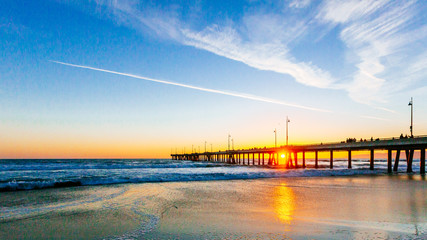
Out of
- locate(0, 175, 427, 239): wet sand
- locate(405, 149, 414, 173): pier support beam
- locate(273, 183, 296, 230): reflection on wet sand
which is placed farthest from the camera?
locate(405, 149, 414, 173): pier support beam

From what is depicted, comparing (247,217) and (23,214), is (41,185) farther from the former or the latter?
(247,217)

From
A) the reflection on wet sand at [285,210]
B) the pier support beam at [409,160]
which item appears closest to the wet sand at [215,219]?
the reflection on wet sand at [285,210]

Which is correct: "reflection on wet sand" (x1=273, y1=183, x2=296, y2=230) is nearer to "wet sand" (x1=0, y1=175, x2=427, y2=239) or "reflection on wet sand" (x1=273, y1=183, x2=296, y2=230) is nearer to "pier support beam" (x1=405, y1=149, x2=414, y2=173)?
"wet sand" (x1=0, y1=175, x2=427, y2=239)

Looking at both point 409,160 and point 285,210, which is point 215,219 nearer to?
point 285,210

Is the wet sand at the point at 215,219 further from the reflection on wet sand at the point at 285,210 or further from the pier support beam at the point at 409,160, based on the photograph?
the pier support beam at the point at 409,160

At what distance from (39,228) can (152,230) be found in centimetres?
314

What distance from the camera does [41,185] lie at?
1839cm

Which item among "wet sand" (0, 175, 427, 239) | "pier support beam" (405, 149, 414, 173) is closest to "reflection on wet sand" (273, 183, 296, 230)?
"wet sand" (0, 175, 427, 239)

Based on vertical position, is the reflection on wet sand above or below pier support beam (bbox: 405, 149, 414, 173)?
above

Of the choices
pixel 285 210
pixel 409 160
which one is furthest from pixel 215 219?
pixel 409 160

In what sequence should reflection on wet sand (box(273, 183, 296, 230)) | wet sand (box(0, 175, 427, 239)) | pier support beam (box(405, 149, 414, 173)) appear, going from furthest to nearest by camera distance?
pier support beam (box(405, 149, 414, 173)), reflection on wet sand (box(273, 183, 296, 230)), wet sand (box(0, 175, 427, 239))

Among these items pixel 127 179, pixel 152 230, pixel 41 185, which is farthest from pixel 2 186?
pixel 152 230

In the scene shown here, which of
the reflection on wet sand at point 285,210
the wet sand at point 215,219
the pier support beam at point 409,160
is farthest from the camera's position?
the pier support beam at point 409,160

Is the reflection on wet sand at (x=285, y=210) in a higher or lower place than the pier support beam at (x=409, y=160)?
higher
